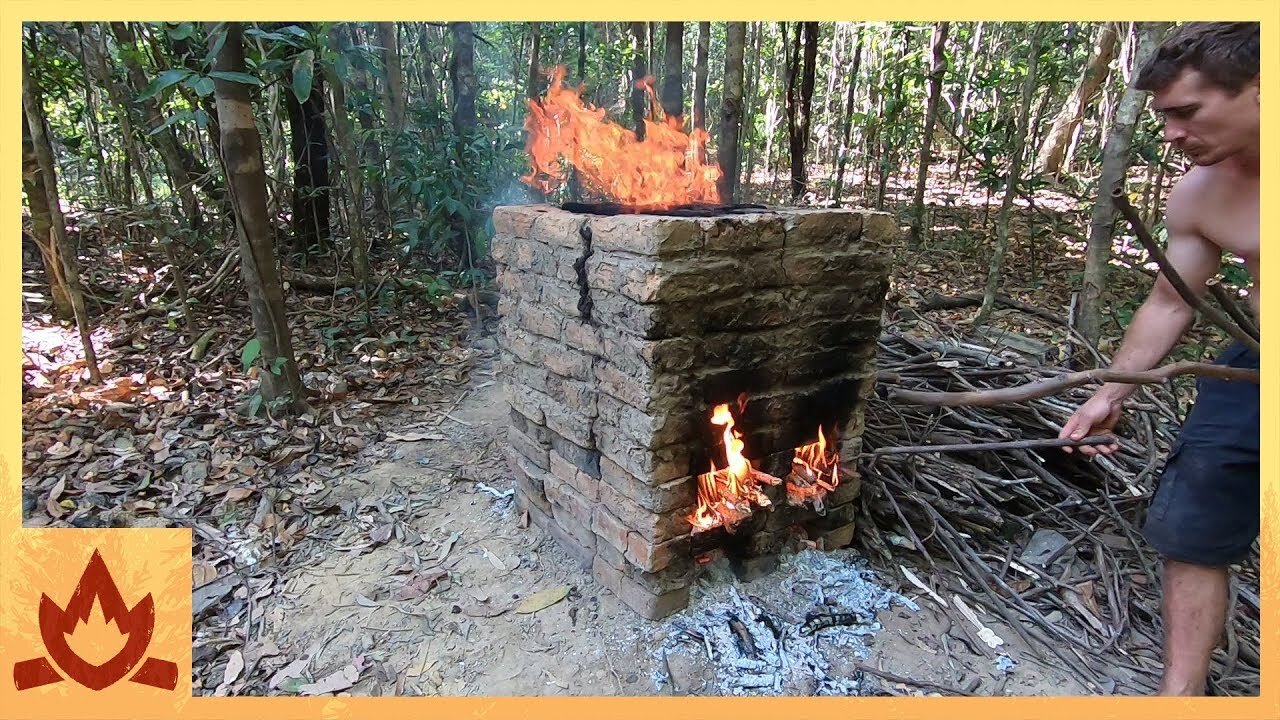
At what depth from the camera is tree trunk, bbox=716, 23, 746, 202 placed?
236 inches

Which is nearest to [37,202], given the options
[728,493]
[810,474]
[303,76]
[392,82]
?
[303,76]

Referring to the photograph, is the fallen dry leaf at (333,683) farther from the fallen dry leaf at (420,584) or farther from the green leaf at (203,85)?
the green leaf at (203,85)

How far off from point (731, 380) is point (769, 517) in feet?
2.14

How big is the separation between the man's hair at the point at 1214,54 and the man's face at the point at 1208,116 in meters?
0.02

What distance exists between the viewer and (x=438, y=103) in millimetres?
5918

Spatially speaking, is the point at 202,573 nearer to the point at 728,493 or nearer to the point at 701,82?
the point at 728,493

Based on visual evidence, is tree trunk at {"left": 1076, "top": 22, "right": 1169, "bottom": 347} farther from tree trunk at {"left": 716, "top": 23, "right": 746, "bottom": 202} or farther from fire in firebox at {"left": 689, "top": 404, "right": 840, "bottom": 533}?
tree trunk at {"left": 716, "top": 23, "right": 746, "bottom": 202}

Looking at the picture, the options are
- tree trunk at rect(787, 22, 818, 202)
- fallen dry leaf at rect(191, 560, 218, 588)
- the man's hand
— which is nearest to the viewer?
the man's hand

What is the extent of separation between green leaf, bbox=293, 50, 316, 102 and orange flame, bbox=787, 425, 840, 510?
2.72m

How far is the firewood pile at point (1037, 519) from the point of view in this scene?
7.80ft

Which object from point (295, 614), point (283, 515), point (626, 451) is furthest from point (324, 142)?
point (626, 451)

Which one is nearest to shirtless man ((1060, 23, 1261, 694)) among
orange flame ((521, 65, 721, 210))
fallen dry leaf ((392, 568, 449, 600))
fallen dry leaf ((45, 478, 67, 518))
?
orange flame ((521, 65, 721, 210))

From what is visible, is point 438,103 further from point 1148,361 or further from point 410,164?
point 1148,361

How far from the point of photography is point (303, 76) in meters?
3.16
